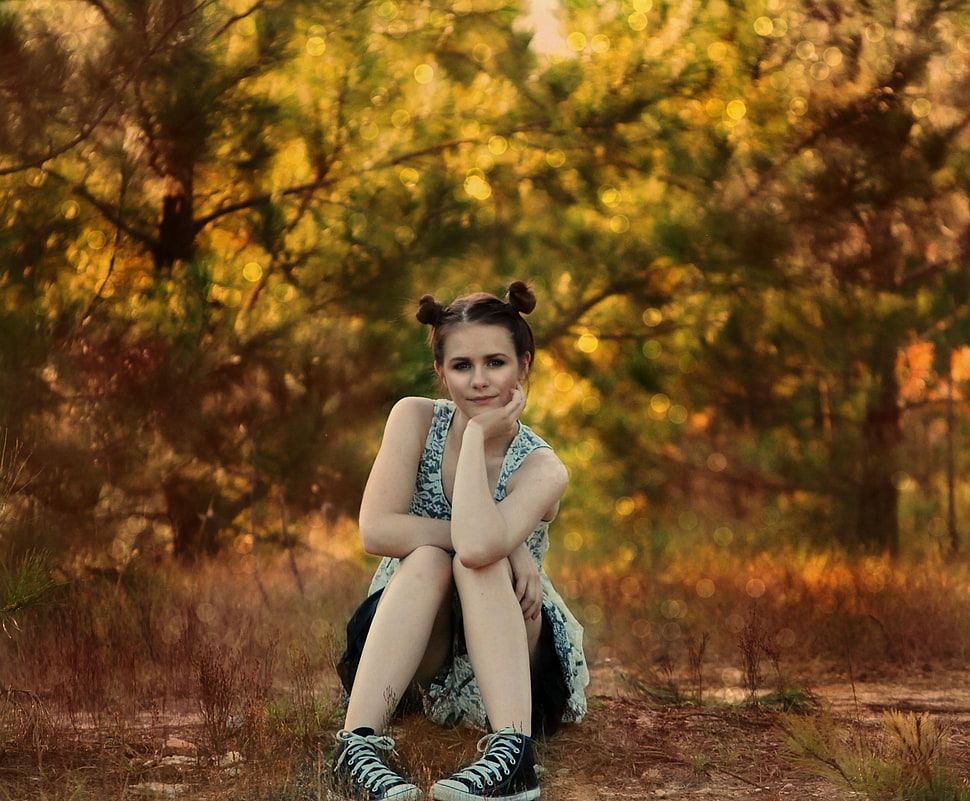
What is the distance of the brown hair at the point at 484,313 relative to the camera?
309 cm

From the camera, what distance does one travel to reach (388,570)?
3.24 meters

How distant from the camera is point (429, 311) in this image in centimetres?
314

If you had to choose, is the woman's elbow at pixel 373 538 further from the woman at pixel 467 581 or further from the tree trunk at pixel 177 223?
the tree trunk at pixel 177 223

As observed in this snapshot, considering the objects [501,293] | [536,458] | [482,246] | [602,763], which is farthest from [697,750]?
[501,293]

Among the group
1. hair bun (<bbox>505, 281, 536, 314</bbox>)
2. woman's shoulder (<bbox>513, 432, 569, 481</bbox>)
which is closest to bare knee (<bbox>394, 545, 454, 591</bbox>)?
woman's shoulder (<bbox>513, 432, 569, 481</bbox>)

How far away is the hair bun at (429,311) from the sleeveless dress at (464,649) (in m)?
0.24

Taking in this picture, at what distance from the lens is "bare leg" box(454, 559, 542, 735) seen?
9.05 ft

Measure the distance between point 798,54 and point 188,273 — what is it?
10.9ft

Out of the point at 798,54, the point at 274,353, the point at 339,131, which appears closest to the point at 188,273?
the point at 274,353

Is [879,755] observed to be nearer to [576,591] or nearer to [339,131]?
[576,591]

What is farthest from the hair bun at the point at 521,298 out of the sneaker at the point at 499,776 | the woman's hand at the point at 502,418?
the sneaker at the point at 499,776

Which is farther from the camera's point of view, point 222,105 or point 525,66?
point 525,66

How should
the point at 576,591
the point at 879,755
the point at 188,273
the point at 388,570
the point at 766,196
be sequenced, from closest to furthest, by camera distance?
the point at 879,755, the point at 388,570, the point at 188,273, the point at 576,591, the point at 766,196

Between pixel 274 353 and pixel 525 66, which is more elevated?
pixel 525 66
